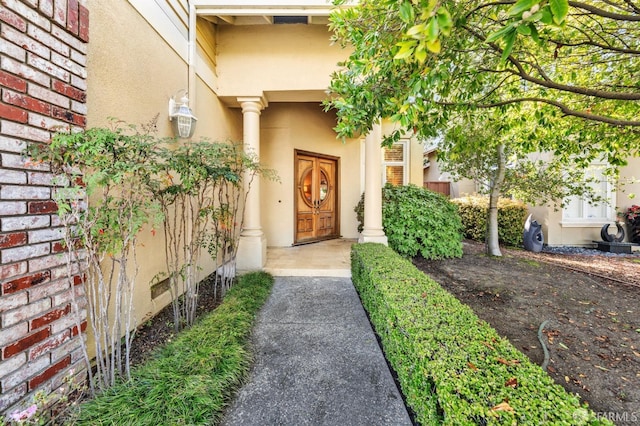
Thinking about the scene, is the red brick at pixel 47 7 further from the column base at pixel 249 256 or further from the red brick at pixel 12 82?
the column base at pixel 249 256

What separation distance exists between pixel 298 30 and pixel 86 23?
3368 millimetres

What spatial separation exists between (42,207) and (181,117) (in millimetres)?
1847

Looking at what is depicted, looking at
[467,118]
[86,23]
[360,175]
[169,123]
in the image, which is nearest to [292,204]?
[360,175]

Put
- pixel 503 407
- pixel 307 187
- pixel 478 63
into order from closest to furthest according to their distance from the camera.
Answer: pixel 503 407
pixel 478 63
pixel 307 187

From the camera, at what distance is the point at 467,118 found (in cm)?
308

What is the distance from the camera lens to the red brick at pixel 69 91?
1617 mm

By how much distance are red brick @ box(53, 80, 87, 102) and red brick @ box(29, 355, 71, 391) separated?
1753mm

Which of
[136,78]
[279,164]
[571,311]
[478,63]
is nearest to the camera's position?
[136,78]

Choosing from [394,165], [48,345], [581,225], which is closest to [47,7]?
[48,345]

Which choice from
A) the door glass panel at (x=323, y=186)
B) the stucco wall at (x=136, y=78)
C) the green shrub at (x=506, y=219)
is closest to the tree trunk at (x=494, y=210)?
the green shrub at (x=506, y=219)

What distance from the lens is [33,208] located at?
4.87ft

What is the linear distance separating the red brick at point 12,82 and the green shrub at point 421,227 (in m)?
4.80

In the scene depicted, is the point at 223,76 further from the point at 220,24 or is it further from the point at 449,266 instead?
the point at 449,266

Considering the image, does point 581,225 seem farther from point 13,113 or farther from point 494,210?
point 13,113
